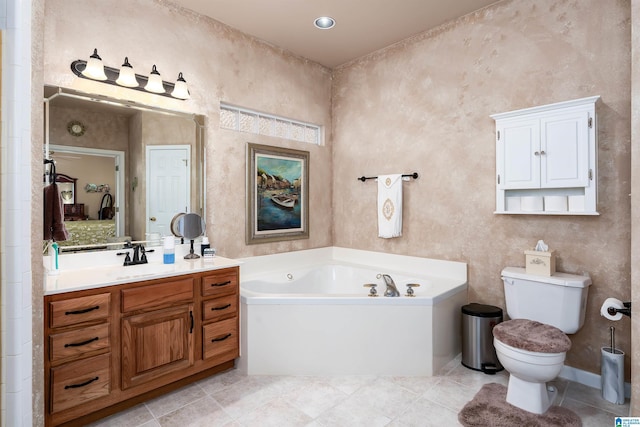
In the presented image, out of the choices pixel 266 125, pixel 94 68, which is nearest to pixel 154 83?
pixel 94 68

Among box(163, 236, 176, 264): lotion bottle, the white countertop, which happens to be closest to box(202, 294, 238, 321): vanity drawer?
the white countertop

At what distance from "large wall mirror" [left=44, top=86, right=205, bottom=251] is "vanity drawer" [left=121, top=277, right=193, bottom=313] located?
0.62 meters

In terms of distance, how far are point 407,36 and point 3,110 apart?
3.24 metres

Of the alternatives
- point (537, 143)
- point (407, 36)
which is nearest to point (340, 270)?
point (537, 143)

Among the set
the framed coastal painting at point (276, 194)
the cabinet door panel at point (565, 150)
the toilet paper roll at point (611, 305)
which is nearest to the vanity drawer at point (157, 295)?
the framed coastal painting at point (276, 194)

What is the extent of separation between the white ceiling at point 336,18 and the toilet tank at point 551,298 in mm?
2175

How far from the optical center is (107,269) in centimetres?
238

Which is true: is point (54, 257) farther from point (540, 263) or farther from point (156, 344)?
point (540, 263)

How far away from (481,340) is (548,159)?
1.40m

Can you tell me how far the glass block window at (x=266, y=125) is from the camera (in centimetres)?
323

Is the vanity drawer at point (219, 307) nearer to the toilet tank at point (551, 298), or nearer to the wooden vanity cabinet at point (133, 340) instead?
the wooden vanity cabinet at point (133, 340)

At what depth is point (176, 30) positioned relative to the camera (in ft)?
9.23

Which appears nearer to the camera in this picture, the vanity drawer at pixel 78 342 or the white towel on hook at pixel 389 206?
the vanity drawer at pixel 78 342

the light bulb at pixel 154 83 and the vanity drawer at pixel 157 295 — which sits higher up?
the light bulb at pixel 154 83
